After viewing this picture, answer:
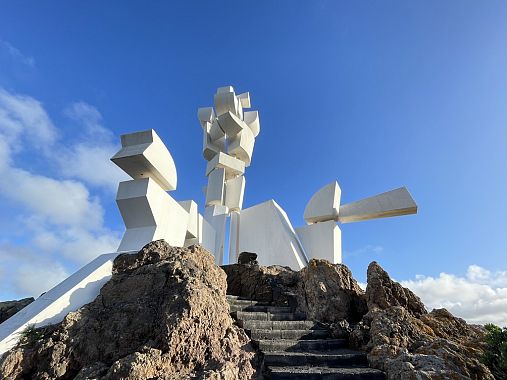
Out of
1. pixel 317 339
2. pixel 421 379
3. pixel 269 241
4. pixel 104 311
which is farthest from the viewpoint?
pixel 269 241

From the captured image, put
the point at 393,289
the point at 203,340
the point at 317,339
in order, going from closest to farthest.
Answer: the point at 203,340 → the point at 317,339 → the point at 393,289

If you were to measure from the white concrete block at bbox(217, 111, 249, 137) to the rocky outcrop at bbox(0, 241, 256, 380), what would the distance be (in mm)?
12982

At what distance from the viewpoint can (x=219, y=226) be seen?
14.0m

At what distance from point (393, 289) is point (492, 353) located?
2.46 metres

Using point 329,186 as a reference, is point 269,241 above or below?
below

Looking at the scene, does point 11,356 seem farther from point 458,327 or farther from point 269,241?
point 269,241

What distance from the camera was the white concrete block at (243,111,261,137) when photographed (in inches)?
717

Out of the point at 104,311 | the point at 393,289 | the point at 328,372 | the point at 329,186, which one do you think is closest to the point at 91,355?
the point at 104,311

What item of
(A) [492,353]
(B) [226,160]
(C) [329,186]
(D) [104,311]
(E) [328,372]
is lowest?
(E) [328,372]

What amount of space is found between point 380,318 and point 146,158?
6.37 metres

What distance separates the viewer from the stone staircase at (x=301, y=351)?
3.79 meters

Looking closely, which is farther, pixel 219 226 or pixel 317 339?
pixel 219 226

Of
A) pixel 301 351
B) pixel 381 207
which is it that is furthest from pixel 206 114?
pixel 301 351

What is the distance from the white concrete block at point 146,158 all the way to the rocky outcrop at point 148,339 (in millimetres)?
4220
